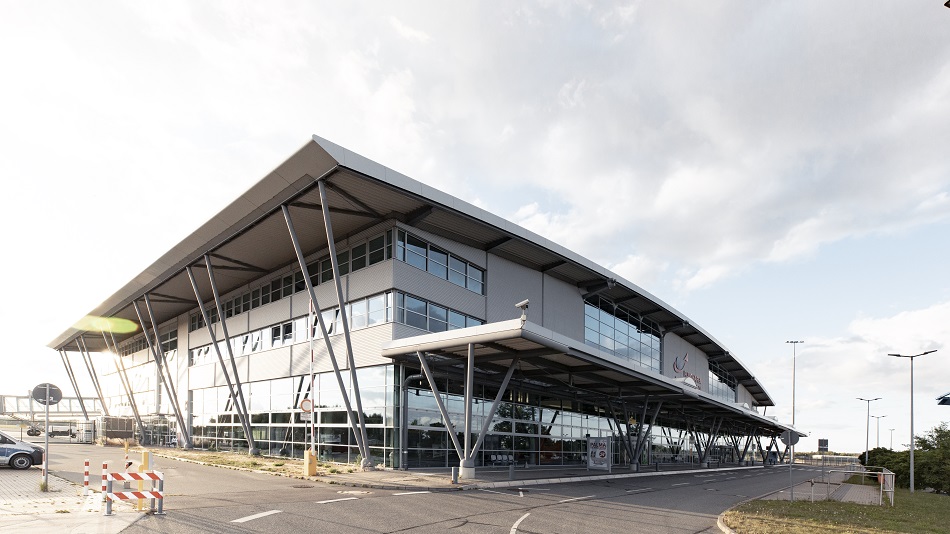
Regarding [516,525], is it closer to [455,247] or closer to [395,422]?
[395,422]

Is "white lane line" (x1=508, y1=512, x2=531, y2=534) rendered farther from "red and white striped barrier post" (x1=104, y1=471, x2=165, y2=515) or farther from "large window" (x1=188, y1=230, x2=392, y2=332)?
"large window" (x1=188, y1=230, x2=392, y2=332)

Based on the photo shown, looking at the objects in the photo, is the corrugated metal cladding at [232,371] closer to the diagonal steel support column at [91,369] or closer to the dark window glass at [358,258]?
the dark window glass at [358,258]

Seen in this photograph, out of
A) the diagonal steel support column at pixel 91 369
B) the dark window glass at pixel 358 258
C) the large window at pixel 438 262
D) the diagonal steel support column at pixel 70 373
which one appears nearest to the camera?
the large window at pixel 438 262

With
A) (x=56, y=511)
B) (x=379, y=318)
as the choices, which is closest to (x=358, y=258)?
(x=379, y=318)

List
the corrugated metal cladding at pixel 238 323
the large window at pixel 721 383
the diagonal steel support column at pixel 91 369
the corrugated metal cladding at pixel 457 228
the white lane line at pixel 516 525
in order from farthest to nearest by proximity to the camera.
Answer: the large window at pixel 721 383 → the diagonal steel support column at pixel 91 369 → the corrugated metal cladding at pixel 238 323 → the corrugated metal cladding at pixel 457 228 → the white lane line at pixel 516 525

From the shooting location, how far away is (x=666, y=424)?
56.4m

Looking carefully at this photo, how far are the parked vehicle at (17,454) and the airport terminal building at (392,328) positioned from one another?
10.7 metres

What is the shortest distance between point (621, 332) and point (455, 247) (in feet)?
59.7

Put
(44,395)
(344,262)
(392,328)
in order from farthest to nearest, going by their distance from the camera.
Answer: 1. (344,262)
2. (392,328)
3. (44,395)

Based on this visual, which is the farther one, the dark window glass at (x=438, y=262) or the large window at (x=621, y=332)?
the large window at (x=621, y=332)

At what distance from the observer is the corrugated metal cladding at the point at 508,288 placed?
111 feet

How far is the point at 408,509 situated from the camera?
1580 cm

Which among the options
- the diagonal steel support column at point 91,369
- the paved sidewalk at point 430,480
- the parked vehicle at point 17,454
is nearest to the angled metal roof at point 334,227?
the paved sidewalk at point 430,480

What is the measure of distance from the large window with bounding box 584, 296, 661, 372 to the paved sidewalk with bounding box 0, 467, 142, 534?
29.2 meters
